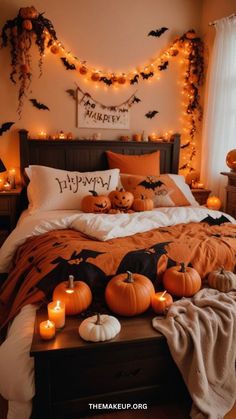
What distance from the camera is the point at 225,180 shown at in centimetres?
344

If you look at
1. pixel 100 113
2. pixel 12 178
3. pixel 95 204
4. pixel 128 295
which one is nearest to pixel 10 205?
pixel 12 178

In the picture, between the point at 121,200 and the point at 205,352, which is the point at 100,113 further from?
the point at 205,352

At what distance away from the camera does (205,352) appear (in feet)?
4.42

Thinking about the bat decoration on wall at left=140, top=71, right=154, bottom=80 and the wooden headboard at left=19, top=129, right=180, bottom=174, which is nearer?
the wooden headboard at left=19, top=129, right=180, bottom=174

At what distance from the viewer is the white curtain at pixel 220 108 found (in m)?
3.25

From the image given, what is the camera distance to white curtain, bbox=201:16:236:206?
3246mm

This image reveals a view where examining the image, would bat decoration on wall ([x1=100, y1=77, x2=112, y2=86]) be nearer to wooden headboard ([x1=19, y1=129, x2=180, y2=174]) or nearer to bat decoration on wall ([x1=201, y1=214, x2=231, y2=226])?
wooden headboard ([x1=19, y1=129, x2=180, y2=174])

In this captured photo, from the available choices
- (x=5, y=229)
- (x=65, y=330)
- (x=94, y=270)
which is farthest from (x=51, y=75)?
(x=65, y=330)

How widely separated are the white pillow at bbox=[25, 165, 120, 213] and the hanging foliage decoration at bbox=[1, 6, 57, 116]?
0.86 m

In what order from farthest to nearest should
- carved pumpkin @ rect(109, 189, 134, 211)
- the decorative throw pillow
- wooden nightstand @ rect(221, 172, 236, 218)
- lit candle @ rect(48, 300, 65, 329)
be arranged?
1. wooden nightstand @ rect(221, 172, 236, 218)
2. the decorative throw pillow
3. carved pumpkin @ rect(109, 189, 134, 211)
4. lit candle @ rect(48, 300, 65, 329)

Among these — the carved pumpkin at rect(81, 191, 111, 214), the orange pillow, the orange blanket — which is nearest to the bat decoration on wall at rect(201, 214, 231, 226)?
the orange blanket

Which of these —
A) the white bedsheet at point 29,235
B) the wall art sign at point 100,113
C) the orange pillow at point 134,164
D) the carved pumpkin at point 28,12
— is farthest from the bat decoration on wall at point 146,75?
the white bedsheet at point 29,235

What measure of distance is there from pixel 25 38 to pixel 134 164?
1611mm

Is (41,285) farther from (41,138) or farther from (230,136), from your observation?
(230,136)
